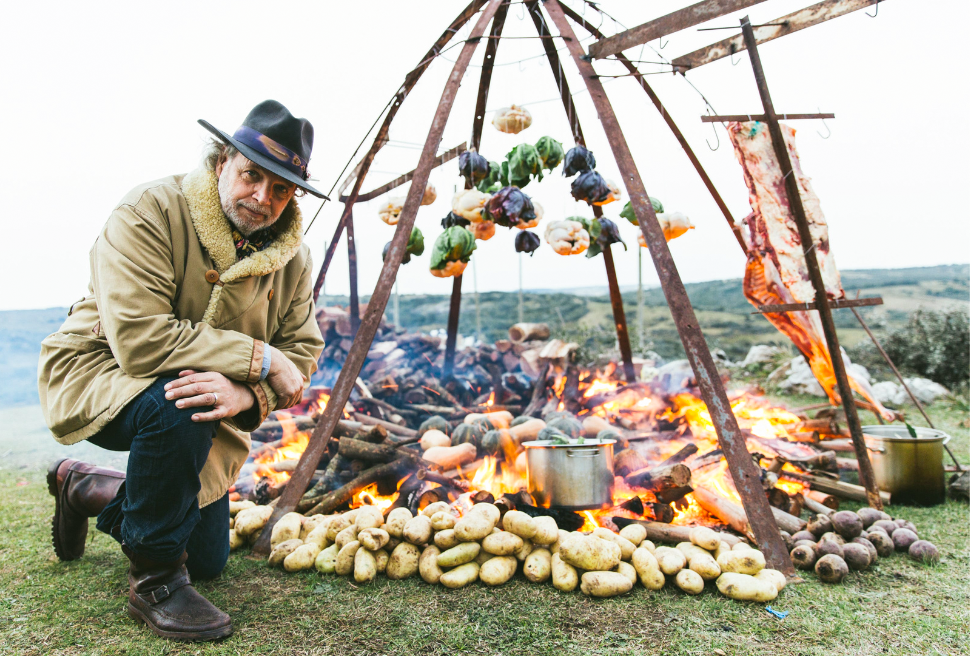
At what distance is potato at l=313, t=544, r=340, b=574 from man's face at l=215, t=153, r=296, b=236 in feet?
5.37

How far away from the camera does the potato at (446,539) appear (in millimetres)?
2797

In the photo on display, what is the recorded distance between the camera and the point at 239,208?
2443 mm

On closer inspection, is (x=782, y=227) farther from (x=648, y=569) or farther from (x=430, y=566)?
(x=430, y=566)

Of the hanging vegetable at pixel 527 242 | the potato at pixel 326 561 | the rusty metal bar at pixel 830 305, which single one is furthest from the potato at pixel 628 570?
the hanging vegetable at pixel 527 242

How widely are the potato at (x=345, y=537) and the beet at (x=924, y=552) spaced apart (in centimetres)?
301

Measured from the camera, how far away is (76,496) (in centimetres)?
286

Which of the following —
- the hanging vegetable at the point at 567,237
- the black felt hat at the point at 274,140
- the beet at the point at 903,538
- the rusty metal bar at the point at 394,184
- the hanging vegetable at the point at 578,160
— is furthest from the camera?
the rusty metal bar at the point at 394,184

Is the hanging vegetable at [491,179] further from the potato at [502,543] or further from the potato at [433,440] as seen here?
the potato at [502,543]

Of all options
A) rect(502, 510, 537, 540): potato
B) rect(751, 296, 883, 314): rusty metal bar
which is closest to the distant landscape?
rect(751, 296, 883, 314): rusty metal bar

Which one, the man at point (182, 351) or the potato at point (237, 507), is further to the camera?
the potato at point (237, 507)

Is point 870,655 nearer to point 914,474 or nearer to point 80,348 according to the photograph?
point 914,474

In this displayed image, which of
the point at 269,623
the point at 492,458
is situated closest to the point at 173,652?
the point at 269,623

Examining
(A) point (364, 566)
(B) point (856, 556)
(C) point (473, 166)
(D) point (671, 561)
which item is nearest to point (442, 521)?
(A) point (364, 566)

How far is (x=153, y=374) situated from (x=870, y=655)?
9.51 feet
